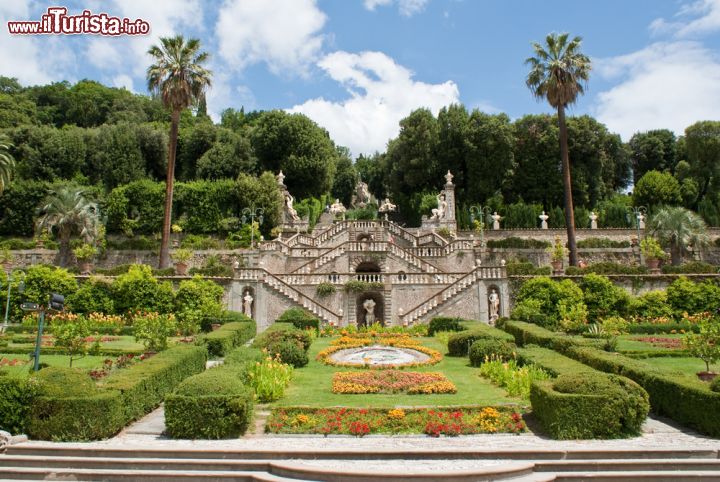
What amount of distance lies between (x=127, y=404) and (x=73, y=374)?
1.34 metres

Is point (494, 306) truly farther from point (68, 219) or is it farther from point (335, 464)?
point (68, 219)

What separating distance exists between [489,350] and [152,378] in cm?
1099

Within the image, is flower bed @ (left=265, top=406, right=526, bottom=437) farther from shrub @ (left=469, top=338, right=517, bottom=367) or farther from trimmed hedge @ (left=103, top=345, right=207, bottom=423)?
shrub @ (left=469, top=338, right=517, bottom=367)

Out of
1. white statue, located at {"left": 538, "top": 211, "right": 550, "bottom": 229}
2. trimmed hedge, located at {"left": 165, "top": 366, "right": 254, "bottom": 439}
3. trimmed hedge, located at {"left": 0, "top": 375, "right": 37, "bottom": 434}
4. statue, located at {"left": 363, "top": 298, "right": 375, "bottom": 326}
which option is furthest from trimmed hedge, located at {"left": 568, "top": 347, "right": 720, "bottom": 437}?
white statue, located at {"left": 538, "top": 211, "right": 550, "bottom": 229}

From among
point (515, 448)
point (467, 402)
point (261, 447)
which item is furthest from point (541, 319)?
point (261, 447)

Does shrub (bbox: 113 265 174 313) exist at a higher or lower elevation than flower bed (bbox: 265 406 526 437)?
higher

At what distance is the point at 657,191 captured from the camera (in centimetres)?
5316

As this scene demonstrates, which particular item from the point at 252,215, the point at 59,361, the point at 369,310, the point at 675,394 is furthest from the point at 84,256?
the point at 675,394

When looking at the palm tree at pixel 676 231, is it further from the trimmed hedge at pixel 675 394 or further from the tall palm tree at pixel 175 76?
the tall palm tree at pixel 175 76

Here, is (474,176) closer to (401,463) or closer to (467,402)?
(467,402)

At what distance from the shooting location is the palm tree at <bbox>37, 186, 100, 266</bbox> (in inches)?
1543

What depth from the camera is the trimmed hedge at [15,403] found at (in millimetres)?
10625

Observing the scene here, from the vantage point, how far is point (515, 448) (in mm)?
9867

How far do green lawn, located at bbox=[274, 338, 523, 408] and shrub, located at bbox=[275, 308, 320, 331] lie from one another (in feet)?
26.9
